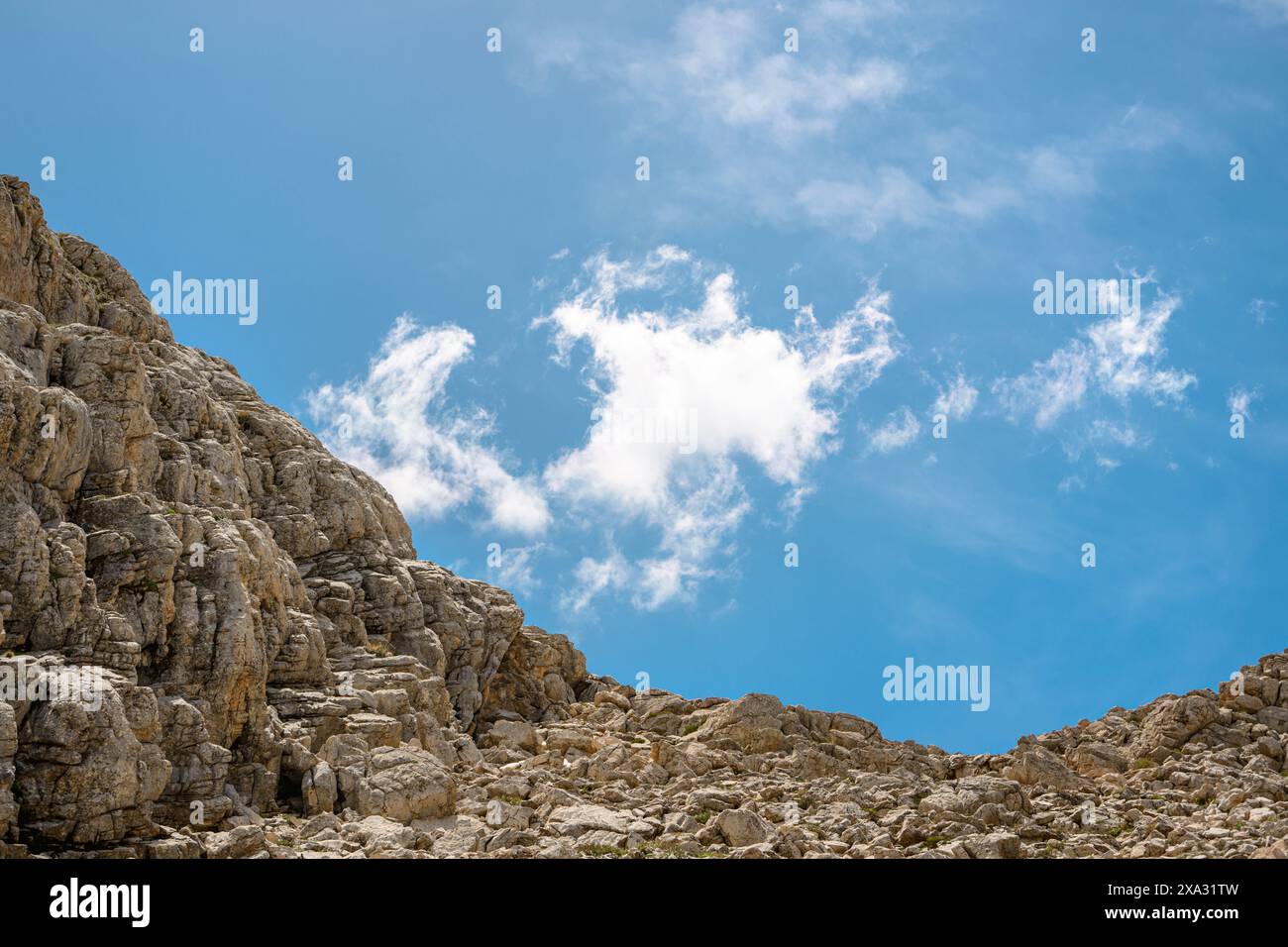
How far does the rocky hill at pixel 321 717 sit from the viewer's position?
3784 centimetres

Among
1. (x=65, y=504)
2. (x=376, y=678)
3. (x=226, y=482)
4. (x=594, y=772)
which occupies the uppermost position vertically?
(x=226, y=482)

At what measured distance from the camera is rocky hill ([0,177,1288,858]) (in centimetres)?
3784

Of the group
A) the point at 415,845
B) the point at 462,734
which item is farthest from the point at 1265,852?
the point at 462,734

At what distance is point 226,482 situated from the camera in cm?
6000

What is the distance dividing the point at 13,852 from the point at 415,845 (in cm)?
1117

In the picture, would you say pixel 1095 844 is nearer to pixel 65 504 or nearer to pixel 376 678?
pixel 376 678

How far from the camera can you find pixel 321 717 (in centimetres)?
5206
